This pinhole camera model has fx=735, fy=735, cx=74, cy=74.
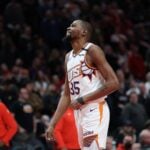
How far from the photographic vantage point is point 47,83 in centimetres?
1678

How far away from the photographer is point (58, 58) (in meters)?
18.2

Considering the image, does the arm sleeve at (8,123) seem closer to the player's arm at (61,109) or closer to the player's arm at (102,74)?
the player's arm at (61,109)

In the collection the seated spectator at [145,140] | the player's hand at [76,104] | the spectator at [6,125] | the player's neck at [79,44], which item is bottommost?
the seated spectator at [145,140]

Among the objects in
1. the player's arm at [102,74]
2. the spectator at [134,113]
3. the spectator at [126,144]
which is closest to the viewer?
the player's arm at [102,74]

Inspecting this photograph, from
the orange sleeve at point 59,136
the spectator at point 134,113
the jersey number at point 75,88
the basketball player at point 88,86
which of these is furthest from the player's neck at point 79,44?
the spectator at point 134,113

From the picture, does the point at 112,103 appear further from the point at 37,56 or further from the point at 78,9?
the point at 78,9

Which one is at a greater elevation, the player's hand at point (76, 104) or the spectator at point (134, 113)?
the player's hand at point (76, 104)

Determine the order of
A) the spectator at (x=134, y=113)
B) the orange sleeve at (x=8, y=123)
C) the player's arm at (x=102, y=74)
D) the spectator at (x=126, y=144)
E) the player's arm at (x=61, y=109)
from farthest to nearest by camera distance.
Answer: the spectator at (x=134, y=113)
the spectator at (x=126, y=144)
the orange sleeve at (x=8, y=123)
the player's arm at (x=61, y=109)
the player's arm at (x=102, y=74)

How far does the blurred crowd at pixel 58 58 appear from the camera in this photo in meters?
13.2

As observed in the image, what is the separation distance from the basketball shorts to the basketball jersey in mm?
161

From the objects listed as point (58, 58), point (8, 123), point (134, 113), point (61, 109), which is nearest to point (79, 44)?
point (61, 109)

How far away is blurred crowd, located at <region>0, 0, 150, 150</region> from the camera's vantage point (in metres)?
13.2

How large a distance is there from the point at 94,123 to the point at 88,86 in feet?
1.22

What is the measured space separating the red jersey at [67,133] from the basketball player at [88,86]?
334 centimetres
